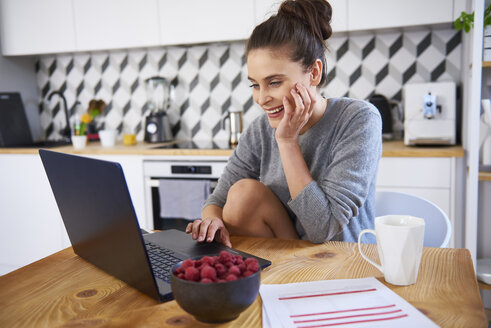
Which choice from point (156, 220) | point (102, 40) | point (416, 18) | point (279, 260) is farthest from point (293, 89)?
point (102, 40)

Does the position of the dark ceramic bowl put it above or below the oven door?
above

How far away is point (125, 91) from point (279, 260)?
9.01 ft

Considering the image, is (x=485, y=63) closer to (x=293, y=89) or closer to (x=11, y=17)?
(x=293, y=89)

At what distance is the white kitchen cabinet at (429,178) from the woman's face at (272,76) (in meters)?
1.15

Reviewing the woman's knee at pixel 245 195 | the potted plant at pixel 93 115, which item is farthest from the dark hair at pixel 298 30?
the potted plant at pixel 93 115

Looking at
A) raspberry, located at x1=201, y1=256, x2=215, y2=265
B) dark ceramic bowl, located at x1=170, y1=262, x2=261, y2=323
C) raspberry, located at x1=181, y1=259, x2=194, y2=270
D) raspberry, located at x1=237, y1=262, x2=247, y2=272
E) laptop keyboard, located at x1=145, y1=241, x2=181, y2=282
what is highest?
raspberry, located at x1=201, y1=256, x2=215, y2=265

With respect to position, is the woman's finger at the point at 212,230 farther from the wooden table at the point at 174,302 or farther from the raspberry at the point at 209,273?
the raspberry at the point at 209,273

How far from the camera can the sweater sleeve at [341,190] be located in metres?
1.08

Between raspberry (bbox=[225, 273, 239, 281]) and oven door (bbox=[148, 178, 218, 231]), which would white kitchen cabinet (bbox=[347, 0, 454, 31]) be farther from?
raspberry (bbox=[225, 273, 239, 281])

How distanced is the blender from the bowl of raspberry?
2.51 meters

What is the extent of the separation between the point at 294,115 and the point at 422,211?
0.49 metres

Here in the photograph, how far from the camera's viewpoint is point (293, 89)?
1258 mm

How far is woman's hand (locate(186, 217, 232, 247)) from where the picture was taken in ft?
3.32

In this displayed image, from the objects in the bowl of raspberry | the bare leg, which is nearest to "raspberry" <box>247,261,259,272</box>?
the bowl of raspberry
